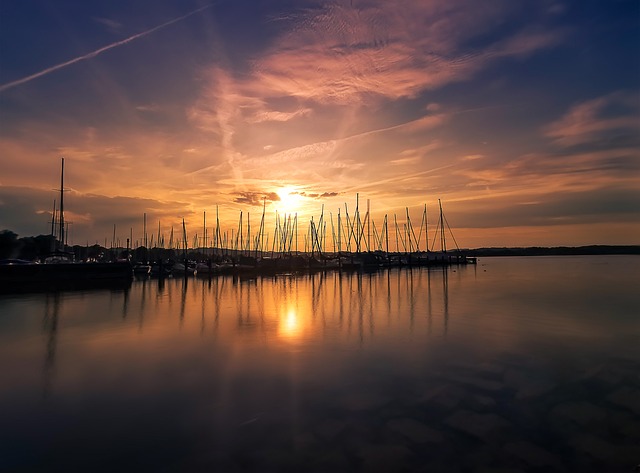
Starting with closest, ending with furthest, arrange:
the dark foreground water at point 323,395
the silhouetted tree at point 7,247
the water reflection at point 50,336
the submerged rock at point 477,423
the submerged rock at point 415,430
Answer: the dark foreground water at point 323,395 → the submerged rock at point 415,430 → the submerged rock at point 477,423 → the water reflection at point 50,336 → the silhouetted tree at point 7,247

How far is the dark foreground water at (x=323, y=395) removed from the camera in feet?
26.5

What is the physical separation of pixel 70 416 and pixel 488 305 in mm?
28095

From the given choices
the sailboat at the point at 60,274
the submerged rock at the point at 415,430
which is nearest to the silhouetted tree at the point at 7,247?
the sailboat at the point at 60,274

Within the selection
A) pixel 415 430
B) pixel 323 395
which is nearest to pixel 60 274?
pixel 323 395

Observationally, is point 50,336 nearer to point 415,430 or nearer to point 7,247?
point 415,430

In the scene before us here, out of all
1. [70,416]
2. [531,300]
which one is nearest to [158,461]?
[70,416]

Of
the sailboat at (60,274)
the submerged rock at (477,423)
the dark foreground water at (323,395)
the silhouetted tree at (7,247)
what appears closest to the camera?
the dark foreground water at (323,395)

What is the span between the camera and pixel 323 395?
11.6m

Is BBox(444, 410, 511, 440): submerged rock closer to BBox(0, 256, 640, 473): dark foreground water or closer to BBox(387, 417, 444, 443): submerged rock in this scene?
BBox(0, 256, 640, 473): dark foreground water

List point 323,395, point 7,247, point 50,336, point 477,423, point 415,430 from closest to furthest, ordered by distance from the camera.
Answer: point 415,430 < point 477,423 < point 323,395 < point 50,336 < point 7,247

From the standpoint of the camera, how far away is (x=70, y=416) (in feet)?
33.4

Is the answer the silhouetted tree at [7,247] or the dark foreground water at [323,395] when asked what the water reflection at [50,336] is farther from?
the silhouetted tree at [7,247]

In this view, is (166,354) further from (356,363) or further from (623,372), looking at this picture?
(623,372)

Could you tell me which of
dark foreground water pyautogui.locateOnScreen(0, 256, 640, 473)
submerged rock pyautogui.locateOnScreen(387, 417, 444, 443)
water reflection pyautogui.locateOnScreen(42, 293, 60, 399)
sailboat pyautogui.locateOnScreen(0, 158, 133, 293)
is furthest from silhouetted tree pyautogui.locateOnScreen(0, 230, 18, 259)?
submerged rock pyautogui.locateOnScreen(387, 417, 444, 443)
